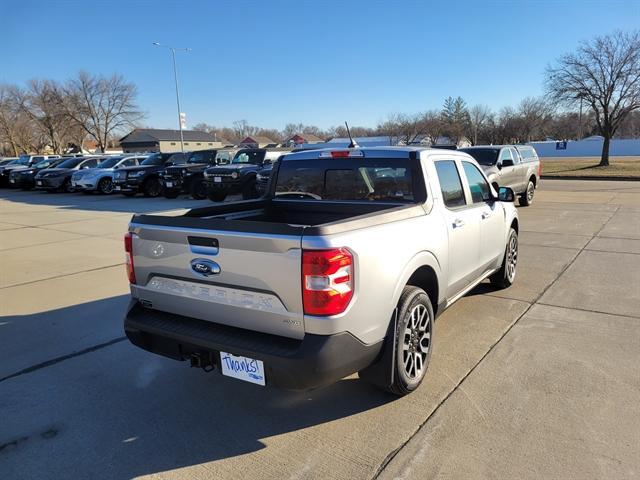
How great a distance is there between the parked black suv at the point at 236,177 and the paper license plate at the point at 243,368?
43.0ft

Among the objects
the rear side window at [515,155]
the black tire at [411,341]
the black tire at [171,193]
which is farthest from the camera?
the black tire at [171,193]

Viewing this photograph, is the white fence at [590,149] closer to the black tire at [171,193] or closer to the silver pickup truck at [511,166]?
the silver pickup truck at [511,166]

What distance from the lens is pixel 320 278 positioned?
8.45 ft

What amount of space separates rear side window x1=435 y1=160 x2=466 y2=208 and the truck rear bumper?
1.67 meters

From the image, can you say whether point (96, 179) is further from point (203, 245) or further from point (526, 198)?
point (203, 245)

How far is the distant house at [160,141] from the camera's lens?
9769cm

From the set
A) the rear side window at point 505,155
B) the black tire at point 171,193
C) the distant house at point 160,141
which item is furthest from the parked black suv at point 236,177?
the distant house at point 160,141

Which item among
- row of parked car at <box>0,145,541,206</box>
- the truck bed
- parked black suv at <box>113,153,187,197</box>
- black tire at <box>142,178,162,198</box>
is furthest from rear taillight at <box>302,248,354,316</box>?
black tire at <box>142,178,162,198</box>

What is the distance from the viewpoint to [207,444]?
9.61 ft

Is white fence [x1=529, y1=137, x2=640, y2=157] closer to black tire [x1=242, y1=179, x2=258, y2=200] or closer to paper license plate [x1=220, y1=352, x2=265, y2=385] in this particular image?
black tire [x1=242, y1=179, x2=258, y2=200]

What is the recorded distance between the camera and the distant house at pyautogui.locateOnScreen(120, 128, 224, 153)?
9769cm

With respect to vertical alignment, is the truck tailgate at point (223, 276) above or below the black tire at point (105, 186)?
above

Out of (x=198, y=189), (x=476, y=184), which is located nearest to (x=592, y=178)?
(x=198, y=189)

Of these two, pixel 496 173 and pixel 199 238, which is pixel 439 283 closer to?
pixel 199 238
